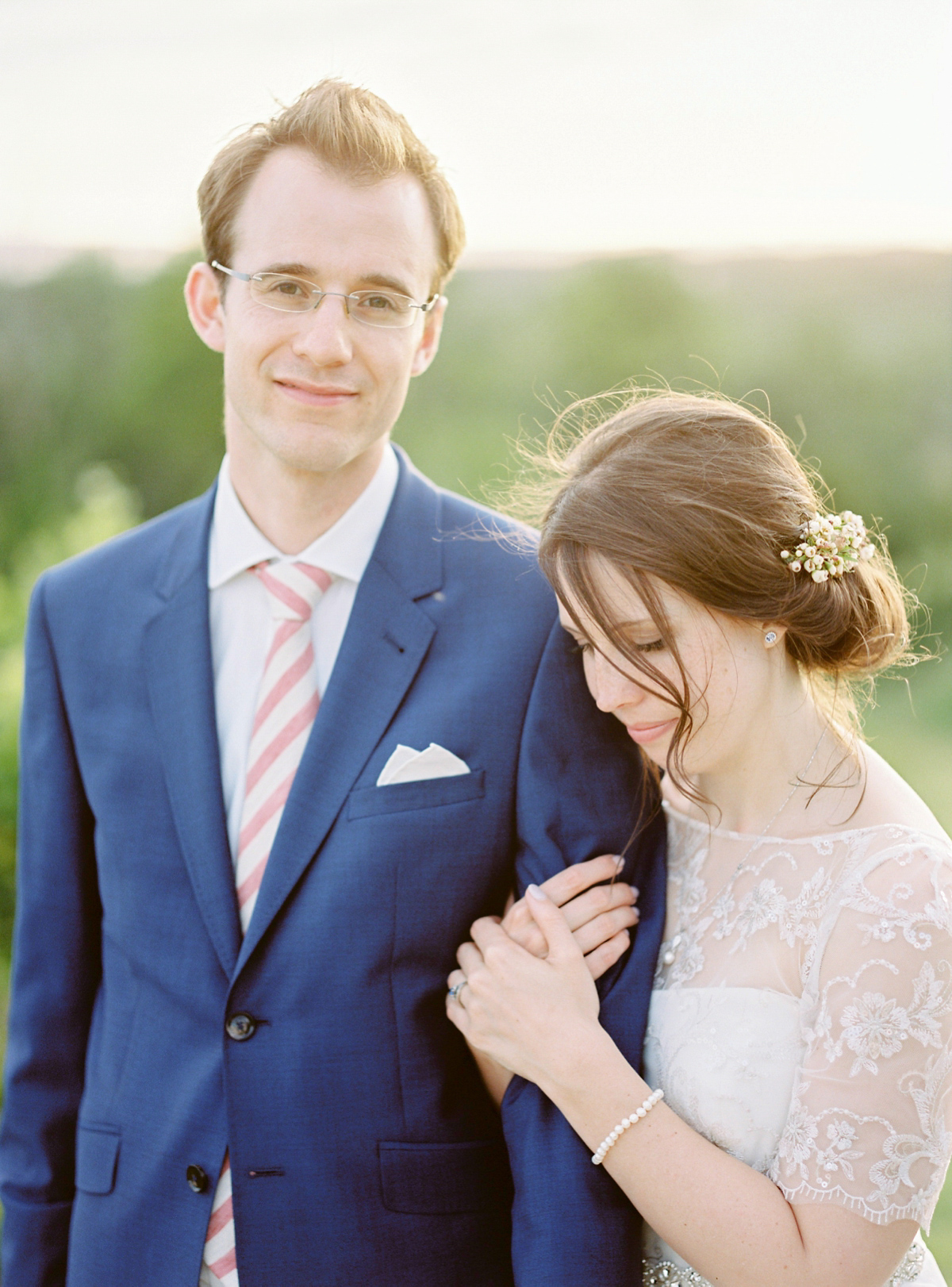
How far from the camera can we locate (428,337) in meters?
2.18

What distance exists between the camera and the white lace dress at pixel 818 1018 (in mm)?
1514

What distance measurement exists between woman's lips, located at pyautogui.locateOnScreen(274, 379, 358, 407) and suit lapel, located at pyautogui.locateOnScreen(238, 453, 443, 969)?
24 cm

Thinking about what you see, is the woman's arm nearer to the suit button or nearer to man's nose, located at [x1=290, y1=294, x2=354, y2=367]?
the suit button

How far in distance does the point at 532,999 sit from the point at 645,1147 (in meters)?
0.27

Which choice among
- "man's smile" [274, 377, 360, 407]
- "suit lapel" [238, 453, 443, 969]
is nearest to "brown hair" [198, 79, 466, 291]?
"man's smile" [274, 377, 360, 407]

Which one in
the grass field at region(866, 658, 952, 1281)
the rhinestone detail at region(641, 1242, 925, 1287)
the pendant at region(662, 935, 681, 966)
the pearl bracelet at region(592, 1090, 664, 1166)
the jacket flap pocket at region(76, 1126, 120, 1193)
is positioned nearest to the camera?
the pearl bracelet at region(592, 1090, 664, 1166)

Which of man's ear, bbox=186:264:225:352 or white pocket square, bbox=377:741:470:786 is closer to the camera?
white pocket square, bbox=377:741:470:786

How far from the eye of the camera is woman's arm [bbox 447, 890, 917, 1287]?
151 cm

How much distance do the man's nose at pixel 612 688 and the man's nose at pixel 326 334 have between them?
69 cm

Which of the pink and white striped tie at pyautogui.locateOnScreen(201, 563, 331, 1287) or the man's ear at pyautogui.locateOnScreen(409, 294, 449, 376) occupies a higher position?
the man's ear at pyautogui.locateOnScreen(409, 294, 449, 376)

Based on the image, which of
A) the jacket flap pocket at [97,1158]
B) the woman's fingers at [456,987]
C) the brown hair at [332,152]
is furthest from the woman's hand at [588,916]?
the brown hair at [332,152]

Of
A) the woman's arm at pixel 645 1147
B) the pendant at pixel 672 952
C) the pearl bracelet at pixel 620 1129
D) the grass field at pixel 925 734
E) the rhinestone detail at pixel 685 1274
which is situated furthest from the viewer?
the grass field at pixel 925 734

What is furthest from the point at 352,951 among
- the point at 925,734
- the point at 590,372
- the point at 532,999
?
the point at 590,372

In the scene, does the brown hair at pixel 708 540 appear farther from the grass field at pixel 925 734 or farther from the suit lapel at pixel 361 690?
the grass field at pixel 925 734
